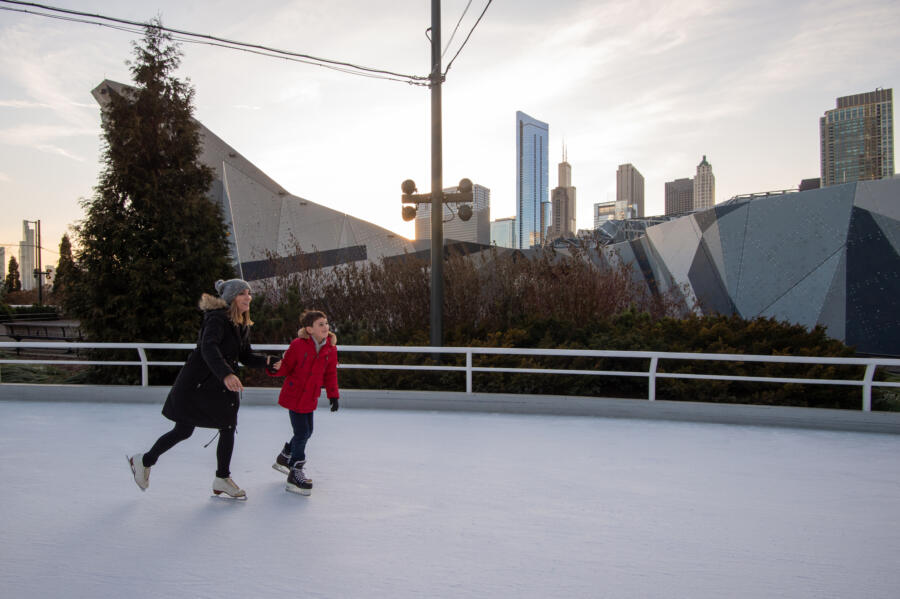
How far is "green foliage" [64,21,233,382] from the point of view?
11.1m

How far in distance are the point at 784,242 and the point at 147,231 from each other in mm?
17021

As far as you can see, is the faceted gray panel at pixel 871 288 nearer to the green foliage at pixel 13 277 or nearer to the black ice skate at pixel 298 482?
the black ice skate at pixel 298 482

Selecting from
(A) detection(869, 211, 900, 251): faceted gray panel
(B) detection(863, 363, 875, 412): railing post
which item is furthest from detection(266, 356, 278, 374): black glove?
(A) detection(869, 211, 900, 251): faceted gray panel

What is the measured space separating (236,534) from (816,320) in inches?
665

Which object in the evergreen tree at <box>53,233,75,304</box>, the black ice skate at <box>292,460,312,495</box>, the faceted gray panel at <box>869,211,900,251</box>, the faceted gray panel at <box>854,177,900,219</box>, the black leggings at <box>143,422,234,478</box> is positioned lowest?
the black ice skate at <box>292,460,312,495</box>

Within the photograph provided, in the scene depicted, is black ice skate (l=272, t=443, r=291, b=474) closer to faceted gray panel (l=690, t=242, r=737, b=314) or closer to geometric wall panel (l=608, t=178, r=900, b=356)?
geometric wall panel (l=608, t=178, r=900, b=356)

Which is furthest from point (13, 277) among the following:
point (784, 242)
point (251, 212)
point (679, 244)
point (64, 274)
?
point (784, 242)

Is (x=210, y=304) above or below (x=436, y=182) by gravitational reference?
below

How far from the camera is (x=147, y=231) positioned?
1131cm

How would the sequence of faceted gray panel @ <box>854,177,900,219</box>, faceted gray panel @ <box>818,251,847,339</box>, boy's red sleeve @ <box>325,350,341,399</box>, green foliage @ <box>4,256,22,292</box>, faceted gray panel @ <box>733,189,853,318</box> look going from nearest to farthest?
1. boy's red sleeve @ <box>325,350,341,399</box>
2. faceted gray panel @ <box>854,177,900,219</box>
3. faceted gray panel @ <box>818,251,847,339</box>
4. faceted gray panel @ <box>733,189,853,318</box>
5. green foliage @ <box>4,256,22,292</box>

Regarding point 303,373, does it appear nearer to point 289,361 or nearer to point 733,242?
point 289,361

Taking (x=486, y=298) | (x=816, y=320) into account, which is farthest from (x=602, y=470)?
(x=816, y=320)

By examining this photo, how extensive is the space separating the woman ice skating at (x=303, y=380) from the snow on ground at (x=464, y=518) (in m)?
0.26

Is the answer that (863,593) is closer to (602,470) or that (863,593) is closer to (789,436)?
(602,470)
